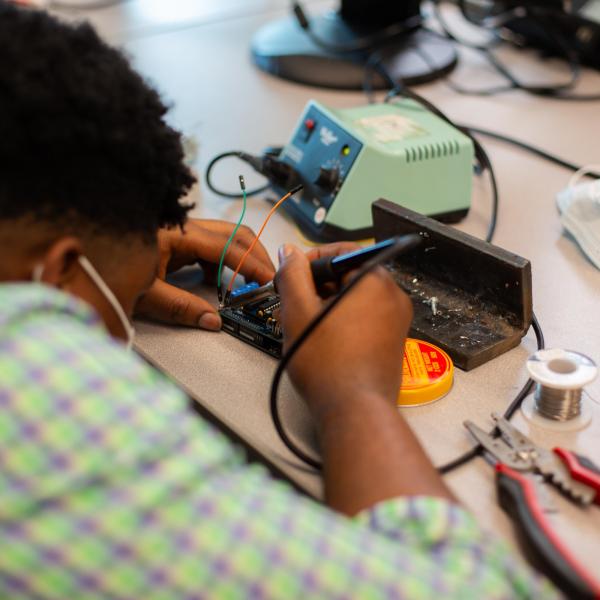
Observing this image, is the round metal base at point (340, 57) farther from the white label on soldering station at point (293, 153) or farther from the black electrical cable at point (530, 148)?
the white label on soldering station at point (293, 153)

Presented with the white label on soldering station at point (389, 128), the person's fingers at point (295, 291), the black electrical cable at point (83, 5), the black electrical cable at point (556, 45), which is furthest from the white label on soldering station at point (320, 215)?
the black electrical cable at point (83, 5)

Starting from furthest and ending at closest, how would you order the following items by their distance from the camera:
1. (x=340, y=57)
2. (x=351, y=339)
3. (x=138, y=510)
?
(x=340, y=57) → (x=351, y=339) → (x=138, y=510)

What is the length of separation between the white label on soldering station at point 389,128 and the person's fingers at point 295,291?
297 millimetres

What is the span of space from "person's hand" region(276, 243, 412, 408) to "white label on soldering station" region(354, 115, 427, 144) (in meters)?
0.34

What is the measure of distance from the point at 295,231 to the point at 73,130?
1.65 ft

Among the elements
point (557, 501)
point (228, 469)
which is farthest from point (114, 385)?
point (557, 501)

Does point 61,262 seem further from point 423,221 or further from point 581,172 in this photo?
point 581,172

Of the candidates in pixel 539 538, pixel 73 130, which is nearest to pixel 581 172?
pixel 539 538

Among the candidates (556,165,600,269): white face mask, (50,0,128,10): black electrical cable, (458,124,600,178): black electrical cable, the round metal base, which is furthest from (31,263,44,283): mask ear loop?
(50,0,128,10): black electrical cable

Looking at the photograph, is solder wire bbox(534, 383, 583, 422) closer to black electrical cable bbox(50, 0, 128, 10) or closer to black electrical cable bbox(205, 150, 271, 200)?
black electrical cable bbox(205, 150, 271, 200)

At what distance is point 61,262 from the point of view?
55 cm

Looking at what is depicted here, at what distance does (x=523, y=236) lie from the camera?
3.24 feet

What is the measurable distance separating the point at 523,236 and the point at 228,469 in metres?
0.62

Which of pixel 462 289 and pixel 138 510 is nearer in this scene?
pixel 138 510
